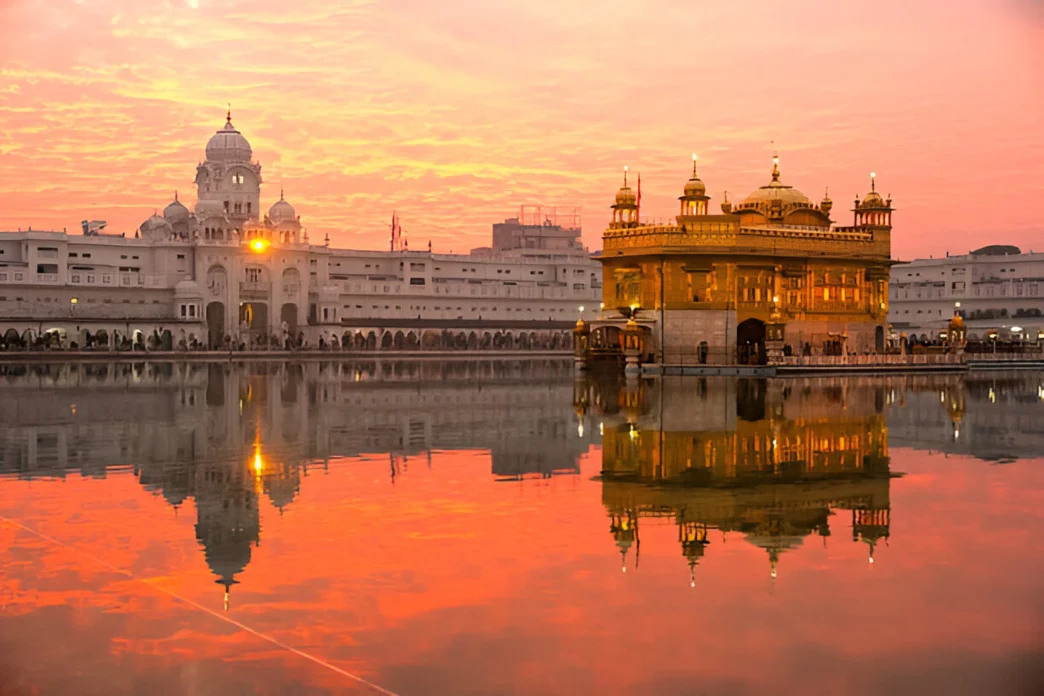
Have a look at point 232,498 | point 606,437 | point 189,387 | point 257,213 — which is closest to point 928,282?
point 257,213

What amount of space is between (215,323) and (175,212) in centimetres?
1307

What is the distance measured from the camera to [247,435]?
19922 millimetres

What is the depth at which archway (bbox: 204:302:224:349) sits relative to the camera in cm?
8950

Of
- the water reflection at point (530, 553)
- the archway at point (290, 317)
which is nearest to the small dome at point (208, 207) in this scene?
the archway at point (290, 317)

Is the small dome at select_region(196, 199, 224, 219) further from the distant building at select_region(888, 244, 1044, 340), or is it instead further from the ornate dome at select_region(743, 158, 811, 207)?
the distant building at select_region(888, 244, 1044, 340)

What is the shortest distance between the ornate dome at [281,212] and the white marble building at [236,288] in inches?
6.3

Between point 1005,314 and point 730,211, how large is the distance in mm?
62375

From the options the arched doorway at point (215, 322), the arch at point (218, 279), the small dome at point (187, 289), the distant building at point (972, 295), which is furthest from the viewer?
the distant building at point (972, 295)

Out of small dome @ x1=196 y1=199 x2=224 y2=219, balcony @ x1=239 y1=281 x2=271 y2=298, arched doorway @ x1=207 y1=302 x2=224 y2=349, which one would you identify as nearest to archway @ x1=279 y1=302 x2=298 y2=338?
balcony @ x1=239 y1=281 x2=271 y2=298

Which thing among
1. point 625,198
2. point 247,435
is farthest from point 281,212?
point 247,435

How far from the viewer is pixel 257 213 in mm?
95688

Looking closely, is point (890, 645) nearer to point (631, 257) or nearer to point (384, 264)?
point (631, 257)

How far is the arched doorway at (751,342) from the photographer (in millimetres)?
52725

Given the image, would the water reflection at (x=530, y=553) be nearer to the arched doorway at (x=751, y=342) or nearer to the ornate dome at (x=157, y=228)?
the arched doorway at (x=751, y=342)
